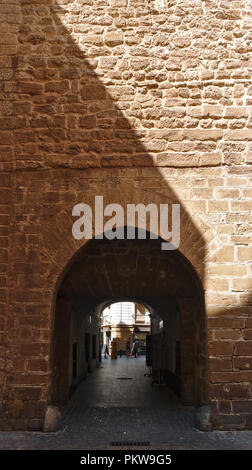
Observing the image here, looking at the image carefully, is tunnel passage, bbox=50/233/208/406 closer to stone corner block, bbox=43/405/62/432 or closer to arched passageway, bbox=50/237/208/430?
arched passageway, bbox=50/237/208/430

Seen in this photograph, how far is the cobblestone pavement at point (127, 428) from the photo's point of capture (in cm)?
430

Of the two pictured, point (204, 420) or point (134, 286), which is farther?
point (134, 286)

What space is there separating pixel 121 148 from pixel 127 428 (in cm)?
328

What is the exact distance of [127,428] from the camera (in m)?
5.04

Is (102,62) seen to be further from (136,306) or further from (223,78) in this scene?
(136,306)

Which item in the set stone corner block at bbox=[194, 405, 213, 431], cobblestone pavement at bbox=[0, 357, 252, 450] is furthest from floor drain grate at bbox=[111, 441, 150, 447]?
stone corner block at bbox=[194, 405, 213, 431]

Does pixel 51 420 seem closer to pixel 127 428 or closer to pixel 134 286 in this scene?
pixel 127 428

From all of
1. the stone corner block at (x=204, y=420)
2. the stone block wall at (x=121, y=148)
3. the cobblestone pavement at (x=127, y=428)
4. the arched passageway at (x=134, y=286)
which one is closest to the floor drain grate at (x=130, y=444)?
the cobblestone pavement at (x=127, y=428)

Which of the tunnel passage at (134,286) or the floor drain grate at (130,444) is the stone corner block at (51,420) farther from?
the tunnel passage at (134,286)

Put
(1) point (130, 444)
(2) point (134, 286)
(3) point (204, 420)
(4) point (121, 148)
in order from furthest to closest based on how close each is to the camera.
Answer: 1. (2) point (134, 286)
2. (4) point (121, 148)
3. (3) point (204, 420)
4. (1) point (130, 444)

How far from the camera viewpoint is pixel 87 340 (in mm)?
11453

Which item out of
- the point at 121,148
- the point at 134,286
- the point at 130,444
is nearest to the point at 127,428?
the point at 130,444

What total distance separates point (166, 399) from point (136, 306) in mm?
19759

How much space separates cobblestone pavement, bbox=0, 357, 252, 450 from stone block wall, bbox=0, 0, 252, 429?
36cm
